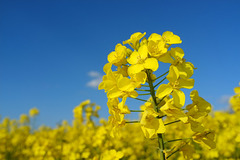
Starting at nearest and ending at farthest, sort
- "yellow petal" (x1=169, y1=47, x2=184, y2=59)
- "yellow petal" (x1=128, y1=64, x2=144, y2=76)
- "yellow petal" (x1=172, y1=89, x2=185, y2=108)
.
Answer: "yellow petal" (x1=172, y1=89, x2=185, y2=108) < "yellow petal" (x1=128, y1=64, x2=144, y2=76) < "yellow petal" (x1=169, y1=47, x2=184, y2=59)

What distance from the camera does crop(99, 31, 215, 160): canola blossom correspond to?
1.81m

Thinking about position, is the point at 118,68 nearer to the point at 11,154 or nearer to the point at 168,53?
the point at 168,53

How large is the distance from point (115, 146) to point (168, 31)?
4499 millimetres

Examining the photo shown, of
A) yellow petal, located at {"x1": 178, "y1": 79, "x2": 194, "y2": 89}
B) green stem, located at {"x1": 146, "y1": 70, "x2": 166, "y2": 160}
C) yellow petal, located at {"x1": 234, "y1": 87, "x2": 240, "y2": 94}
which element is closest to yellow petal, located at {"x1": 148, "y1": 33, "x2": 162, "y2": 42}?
green stem, located at {"x1": 146, "y1": 70, "x2": 166, "y2": 160}

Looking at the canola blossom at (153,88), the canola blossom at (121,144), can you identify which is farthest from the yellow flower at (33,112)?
the canola blossom at (153,88)

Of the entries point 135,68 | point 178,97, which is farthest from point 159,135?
point 135,68

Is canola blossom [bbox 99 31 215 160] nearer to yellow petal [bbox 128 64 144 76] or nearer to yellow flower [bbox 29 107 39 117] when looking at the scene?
yellow petal [bbox 128 64 144 76]

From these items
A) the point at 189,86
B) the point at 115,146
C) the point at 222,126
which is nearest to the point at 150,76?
the point at 189,86

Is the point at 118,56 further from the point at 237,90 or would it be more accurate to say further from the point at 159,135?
the point at 237,90

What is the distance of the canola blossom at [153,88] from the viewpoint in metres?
1.81

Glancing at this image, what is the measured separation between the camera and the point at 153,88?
202 centimetres

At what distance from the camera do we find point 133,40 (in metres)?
2.16

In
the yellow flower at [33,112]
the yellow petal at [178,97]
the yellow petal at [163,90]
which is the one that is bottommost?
the yellow petal at [178,97]

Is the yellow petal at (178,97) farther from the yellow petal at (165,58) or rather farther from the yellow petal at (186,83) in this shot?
the yellow petal at (165,58)
